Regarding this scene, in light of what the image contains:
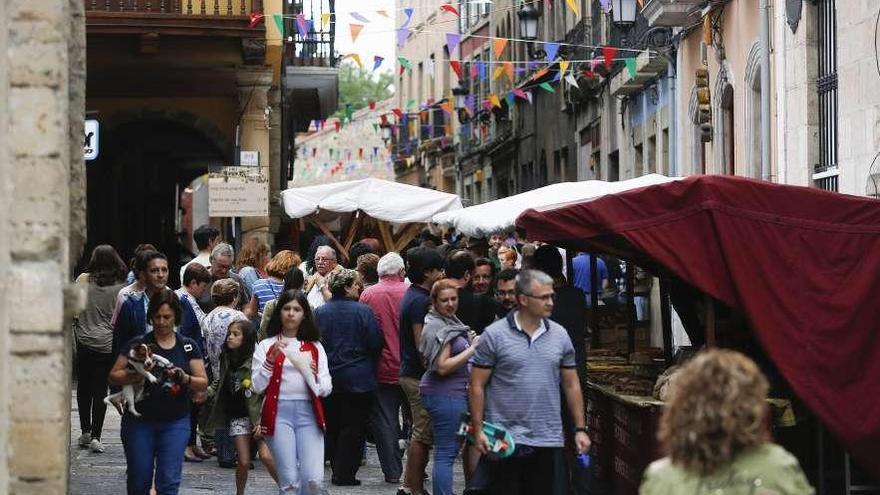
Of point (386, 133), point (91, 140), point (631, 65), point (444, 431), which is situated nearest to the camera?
point (444, 431)

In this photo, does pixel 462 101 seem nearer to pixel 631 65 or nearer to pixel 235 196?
pixel 631 65

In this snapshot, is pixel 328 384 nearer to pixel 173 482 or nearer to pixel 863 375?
pixel 173 482

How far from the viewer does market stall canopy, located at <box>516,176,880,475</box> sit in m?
10.2

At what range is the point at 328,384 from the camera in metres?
10.7

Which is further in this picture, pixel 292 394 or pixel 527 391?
pixel 292 394

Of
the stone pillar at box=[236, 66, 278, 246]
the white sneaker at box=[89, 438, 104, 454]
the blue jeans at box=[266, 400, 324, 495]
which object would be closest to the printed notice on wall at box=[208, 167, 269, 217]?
the stone pillar at box=[236, 66, 278, 246]

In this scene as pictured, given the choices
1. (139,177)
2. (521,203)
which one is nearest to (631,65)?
(521,203)

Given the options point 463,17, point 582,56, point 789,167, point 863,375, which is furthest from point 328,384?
point 463,17

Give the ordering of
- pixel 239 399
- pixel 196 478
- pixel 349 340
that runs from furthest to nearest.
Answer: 1. pixel 196 478
2. pixel 349 340
3. pixel 239 399

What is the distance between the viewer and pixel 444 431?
1129 cm

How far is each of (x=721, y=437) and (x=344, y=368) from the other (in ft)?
25.7

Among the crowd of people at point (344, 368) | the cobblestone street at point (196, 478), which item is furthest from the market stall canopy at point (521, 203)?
the cobblestone street at point (196, 478)

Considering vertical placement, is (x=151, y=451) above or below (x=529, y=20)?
below

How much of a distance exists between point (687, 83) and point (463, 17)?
2627cm
